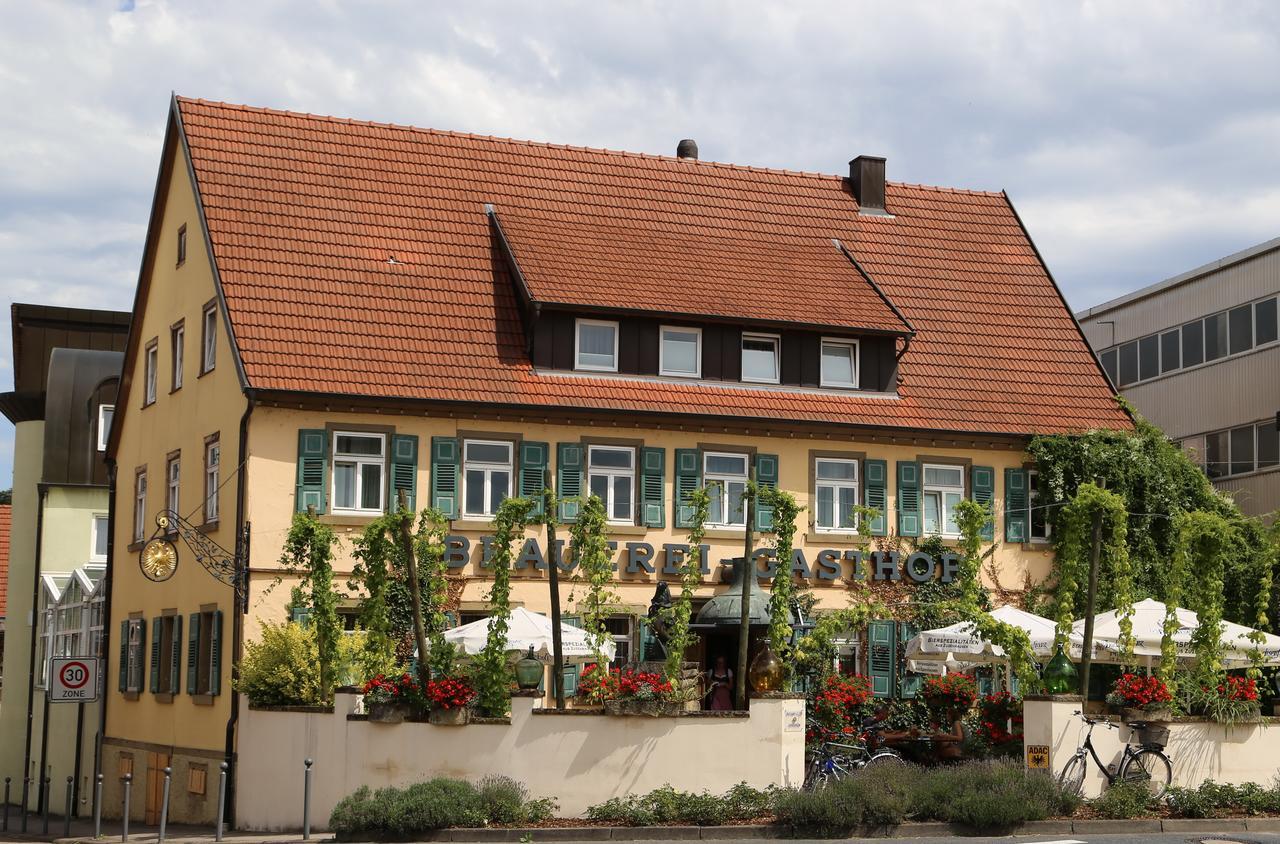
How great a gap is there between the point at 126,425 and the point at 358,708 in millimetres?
15696

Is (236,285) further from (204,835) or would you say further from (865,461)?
(865,461)

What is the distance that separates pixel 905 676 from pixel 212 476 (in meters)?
11.8

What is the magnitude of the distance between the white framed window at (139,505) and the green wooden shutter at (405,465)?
25.4ft

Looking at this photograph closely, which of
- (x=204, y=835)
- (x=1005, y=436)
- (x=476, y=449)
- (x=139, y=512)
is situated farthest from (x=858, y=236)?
(x=204, y=835)

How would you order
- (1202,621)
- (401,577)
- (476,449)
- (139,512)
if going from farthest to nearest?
(139,512) → (476,449) → (401,577) → (1202,621)

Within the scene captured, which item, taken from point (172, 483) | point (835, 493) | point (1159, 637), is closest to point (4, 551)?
point (172, 483)

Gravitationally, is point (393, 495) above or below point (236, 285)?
below

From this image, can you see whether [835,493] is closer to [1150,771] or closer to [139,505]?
[1150,771]

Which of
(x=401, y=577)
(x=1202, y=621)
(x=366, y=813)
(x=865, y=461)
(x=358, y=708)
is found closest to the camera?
(x=366, y=813)

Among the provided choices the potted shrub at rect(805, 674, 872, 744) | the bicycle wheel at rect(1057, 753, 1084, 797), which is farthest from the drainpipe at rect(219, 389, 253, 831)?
the bicycle wheel at rect(1057, 753, 1084, 797)

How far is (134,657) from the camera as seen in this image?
33594 mm

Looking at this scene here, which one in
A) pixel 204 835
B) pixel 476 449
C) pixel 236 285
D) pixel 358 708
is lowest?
pixel 204 835

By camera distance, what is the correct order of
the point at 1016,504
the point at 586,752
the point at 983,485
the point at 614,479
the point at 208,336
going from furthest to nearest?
the point at 1016,504 < the point at 983,485 < the point at 208,336 < the point at 614,479 < the point at 586,752

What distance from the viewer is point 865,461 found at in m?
30.8
